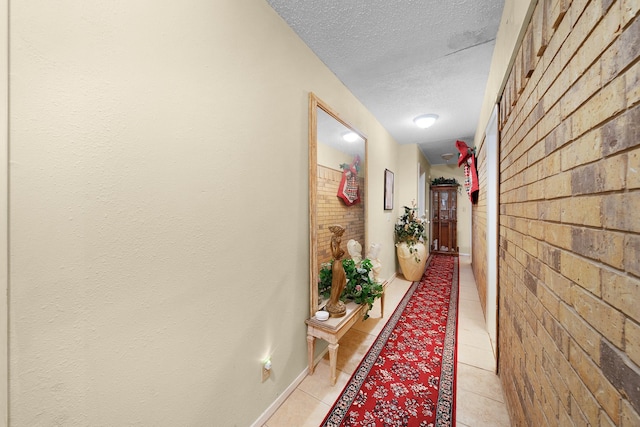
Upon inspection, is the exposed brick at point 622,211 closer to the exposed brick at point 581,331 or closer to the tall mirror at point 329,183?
the exposed brick at point 581,331

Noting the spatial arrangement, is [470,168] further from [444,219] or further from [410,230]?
[444,219]

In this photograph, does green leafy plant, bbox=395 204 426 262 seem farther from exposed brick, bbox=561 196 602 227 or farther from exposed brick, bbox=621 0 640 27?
exposed brick, bbox=621 0 640 27

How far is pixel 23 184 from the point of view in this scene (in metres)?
0.62

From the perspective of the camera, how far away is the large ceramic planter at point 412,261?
3.77 m

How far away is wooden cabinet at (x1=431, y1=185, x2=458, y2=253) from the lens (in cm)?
615

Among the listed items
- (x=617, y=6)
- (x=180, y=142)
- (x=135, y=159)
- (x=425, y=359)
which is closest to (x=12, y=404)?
(x=135, y=159)

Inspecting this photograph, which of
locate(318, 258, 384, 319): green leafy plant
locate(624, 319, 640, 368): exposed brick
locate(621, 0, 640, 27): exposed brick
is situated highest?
locate(621, 0, 640, 27): exposed brick

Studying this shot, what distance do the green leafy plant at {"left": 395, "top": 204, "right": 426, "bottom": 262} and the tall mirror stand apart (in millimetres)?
1583

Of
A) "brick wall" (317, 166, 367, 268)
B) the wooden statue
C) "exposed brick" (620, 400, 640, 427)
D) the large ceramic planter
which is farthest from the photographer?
the large ceramic planter

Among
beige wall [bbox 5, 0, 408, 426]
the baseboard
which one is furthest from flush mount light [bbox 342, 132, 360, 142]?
the baseboard

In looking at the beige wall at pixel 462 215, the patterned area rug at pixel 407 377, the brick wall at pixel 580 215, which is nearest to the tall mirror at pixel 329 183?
the patterned area rug at pixel 407 377

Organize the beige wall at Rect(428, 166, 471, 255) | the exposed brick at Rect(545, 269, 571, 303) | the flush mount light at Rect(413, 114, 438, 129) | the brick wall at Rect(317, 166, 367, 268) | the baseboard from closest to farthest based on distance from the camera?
the exposed brick at Rect(545, 269, 571, 303) → the baseboard → the brick wall at Rect(317, 166, 367, 268) → the flush mount light at Rect(413, 114, 438, 129) → the beige wall at Rect(428, 166, 471, 255)

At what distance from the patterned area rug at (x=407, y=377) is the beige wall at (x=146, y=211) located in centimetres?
51

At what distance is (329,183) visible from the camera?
6.52ft
